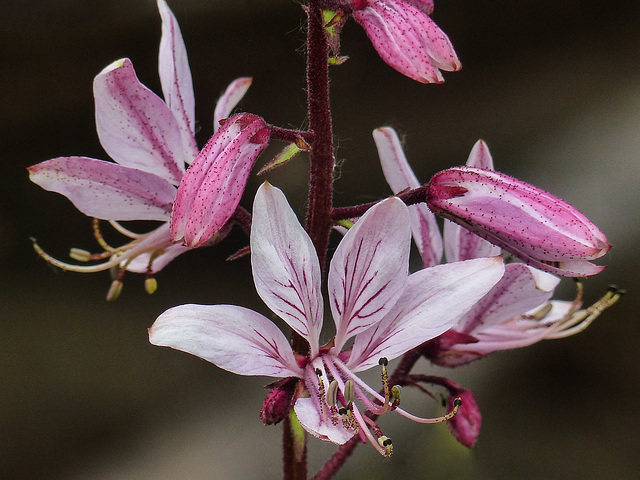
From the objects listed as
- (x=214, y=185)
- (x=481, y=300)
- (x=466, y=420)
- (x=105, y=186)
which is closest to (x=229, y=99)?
(x=105, y=186)

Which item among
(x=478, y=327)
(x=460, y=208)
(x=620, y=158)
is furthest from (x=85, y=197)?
(x=620, y=158)

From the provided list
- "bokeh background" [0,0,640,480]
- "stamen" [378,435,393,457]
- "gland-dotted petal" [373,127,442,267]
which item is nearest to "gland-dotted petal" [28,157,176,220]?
"gland-dotted petal" [373,127,442,267]

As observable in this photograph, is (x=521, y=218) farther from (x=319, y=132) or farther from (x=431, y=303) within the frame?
(x=319, y=132)

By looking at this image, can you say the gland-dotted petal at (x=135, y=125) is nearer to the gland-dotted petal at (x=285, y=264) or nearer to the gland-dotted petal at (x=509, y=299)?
the gland-dotted petal at (x=285, y=264)

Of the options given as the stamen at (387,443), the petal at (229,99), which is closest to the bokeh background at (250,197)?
the petal at (229,99)

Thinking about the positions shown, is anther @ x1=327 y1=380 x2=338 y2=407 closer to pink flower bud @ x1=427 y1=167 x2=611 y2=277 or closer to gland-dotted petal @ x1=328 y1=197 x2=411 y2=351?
gland-dotted petal @ x1=328 y1=197 x2=411 y2=351

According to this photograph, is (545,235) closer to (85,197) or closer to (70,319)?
(85,197)
